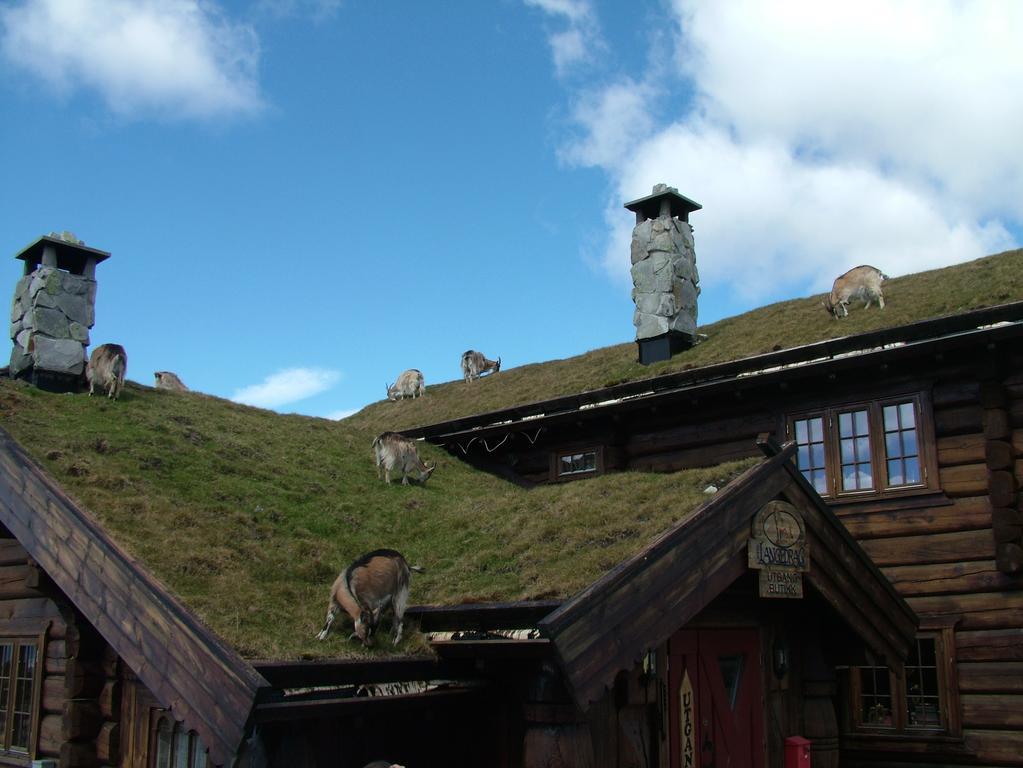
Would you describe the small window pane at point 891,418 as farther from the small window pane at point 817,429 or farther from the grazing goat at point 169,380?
the grazing goat at point 169,380

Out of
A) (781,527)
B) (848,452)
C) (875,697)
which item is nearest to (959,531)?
(848,452)

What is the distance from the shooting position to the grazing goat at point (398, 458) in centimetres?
1747

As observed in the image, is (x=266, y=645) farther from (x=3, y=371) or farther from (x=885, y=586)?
(x=3, y=371)

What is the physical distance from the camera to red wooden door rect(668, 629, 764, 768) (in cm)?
1045

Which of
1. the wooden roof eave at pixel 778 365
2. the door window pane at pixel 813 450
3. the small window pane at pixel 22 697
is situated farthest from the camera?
the door window pane at pixel 813 450

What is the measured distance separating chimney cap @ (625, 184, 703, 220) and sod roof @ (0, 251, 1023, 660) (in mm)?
4164

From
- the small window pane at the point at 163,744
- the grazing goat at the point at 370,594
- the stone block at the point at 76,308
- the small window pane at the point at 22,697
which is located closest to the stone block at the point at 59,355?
the stone block at the point at 76,308

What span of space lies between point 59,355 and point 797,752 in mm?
12862

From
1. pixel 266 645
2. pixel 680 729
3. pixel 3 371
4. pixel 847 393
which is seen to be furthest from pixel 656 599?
pixel 3 371

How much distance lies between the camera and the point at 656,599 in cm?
876

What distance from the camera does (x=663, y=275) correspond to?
22234 mm

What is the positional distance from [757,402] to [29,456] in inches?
408

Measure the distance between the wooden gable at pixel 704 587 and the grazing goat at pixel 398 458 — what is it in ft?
26.8

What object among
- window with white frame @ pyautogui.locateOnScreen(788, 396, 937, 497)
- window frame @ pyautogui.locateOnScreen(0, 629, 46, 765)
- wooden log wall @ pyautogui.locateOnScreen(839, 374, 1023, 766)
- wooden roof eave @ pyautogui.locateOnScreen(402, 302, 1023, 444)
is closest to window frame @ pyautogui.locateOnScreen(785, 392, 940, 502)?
window with white frame @ pyautogui.locateOnScreen(788, 396, 937, 497)
